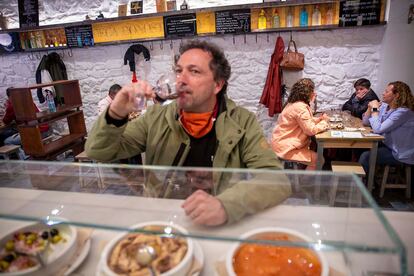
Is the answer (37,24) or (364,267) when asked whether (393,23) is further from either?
(37,24)

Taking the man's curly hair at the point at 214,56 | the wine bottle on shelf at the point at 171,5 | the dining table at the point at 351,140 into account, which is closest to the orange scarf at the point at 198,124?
the man's curly hair at the point at 214,56

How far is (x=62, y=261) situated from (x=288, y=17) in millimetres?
4275

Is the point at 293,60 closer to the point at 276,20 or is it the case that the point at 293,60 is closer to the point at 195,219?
the point at 276,20

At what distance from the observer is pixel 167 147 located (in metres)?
1.69

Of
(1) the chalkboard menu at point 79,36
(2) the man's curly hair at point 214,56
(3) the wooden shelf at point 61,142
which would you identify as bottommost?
(3) the wooden shelf at point 61,142

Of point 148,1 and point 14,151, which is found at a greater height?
point 148,1

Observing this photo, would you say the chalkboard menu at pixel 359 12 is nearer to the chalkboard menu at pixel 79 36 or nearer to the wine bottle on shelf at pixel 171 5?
the wine bottle on shelf at pixel 171 5

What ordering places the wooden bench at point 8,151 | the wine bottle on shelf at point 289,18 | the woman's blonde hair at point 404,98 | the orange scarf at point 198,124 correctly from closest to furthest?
the orange scarf at point 198,124 → the woman's blonde hair at point 404,98 → the wine bottle on shelf at point 289,18 → the wooden bench at point 8,151

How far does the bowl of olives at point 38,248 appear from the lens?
0.79 meters

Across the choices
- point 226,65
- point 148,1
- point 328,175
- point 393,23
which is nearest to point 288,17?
point 393,23

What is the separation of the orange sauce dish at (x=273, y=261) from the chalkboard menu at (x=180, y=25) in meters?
4.23

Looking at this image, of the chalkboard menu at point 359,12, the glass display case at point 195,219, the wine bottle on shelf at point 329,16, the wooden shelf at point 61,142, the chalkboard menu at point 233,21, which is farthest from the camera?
the chalkboard menu at point 233,21

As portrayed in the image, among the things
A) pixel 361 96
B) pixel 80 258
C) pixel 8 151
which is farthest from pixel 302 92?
pixel 8 151

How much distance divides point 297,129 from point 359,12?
200cm
